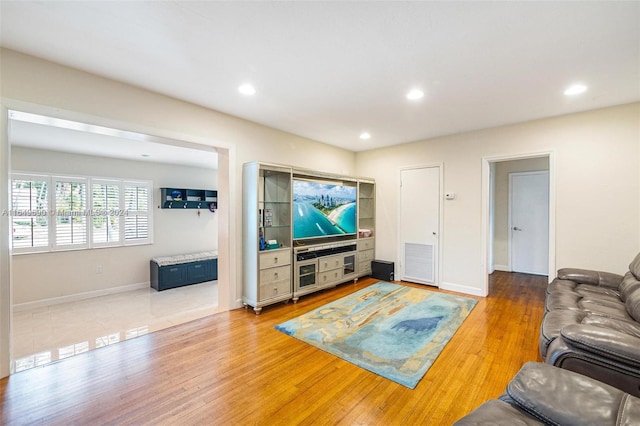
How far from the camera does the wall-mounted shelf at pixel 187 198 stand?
546 centimetres

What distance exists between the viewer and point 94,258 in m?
4.75

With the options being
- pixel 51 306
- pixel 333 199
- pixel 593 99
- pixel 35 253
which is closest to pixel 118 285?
pixel 51 306

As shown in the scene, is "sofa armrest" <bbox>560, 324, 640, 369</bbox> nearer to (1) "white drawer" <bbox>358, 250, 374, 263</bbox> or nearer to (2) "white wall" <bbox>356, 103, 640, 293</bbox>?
(2) "white wall" <bbox>356, 103, 640, 293</bbox>

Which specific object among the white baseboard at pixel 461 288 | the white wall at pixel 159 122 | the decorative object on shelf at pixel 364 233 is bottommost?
the white baseboard at pixel 461 288

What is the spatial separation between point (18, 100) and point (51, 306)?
349 cm

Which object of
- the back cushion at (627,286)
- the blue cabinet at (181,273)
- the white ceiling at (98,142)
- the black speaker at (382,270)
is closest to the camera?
the back cushion at (627,286)

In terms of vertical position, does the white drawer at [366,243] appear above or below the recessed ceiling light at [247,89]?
below

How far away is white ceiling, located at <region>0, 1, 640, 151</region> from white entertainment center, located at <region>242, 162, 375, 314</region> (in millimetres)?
1135

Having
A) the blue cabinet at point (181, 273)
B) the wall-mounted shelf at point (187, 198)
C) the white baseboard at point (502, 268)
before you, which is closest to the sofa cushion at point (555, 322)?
the white baseboard at point (502, 268)

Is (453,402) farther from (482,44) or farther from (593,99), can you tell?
(593,99)

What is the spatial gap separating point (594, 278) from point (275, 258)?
363 cm

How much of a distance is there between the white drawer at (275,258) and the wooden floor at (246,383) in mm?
839

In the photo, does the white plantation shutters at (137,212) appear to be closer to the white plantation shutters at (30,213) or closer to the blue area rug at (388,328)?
the white plantation shutters at (30,213)

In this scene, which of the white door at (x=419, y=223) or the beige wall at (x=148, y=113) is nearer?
the beige wall at (x=148, y=113)
